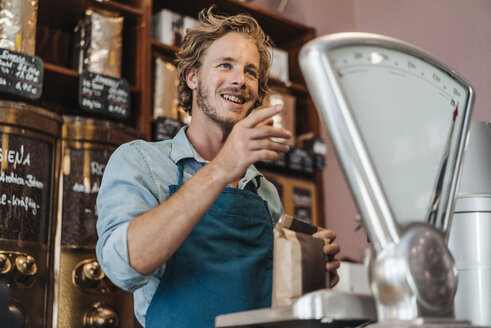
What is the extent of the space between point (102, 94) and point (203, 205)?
5.36 ft

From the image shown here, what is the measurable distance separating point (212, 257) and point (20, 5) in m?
1.62

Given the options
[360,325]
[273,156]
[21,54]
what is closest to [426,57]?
[273,156]

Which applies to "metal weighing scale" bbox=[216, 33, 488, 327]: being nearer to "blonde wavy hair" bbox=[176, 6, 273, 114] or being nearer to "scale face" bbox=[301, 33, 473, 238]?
"scale face" bbox=[301, 33, 473, 238]

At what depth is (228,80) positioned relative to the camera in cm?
161

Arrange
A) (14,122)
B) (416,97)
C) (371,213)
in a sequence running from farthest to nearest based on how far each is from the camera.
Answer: (14,122), (416,97), (371,213)

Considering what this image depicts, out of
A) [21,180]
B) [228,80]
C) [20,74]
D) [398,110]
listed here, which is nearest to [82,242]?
[21,180]

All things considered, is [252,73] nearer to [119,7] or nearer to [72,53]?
[119,7]

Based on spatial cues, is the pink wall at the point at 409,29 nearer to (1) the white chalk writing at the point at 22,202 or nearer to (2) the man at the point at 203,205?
(2) the man at the point at 203,205

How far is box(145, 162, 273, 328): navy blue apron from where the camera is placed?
1267 mm

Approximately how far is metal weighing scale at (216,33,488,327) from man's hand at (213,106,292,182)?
0.53 ft

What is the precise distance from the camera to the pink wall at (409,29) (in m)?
1.49

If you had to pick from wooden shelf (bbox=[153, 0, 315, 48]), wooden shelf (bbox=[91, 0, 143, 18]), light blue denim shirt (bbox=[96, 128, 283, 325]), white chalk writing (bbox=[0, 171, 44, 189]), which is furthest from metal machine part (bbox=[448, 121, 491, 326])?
wooden shelf (bbox=[153, 0, 315, 48])

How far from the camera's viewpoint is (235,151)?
1036mm

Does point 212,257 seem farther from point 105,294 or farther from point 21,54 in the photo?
point 21,54
